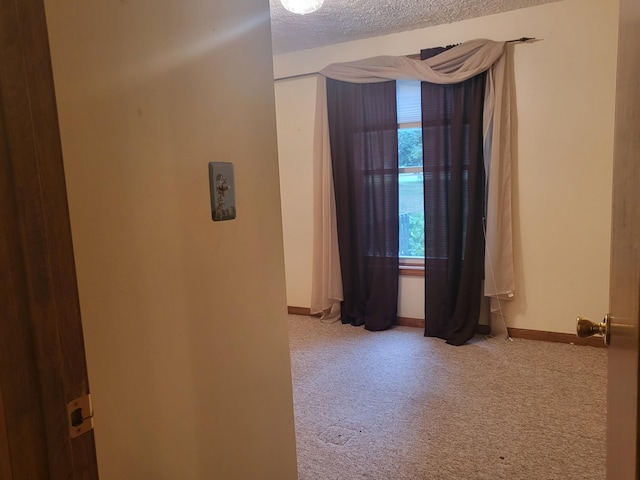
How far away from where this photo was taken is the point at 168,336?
2.86 ft

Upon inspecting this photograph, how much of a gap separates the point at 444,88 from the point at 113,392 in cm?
326

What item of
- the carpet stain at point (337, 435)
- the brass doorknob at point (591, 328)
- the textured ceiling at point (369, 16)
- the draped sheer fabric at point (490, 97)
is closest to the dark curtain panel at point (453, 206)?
the draped sheer fabric at point (490, 97)

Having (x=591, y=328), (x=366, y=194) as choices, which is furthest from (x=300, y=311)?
(x=591, y=328)

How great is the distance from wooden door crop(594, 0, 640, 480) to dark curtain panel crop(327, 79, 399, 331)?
2.74 m

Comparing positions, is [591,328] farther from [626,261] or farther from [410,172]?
[410,172]

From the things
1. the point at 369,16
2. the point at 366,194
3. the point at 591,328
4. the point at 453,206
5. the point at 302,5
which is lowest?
the point at 591,328

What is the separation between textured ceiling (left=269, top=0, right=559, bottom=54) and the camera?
2928 mm

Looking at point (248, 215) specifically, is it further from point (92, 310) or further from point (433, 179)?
point (433, 179)

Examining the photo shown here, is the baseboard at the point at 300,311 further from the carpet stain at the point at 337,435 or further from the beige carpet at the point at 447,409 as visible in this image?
the carpet stain at the point at 337,435


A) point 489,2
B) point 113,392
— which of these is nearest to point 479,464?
point 113,392

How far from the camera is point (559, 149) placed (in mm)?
3115

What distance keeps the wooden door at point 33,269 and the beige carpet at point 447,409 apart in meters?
1.56

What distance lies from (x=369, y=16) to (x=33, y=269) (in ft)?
10.5

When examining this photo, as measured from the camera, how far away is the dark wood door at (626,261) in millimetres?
640
